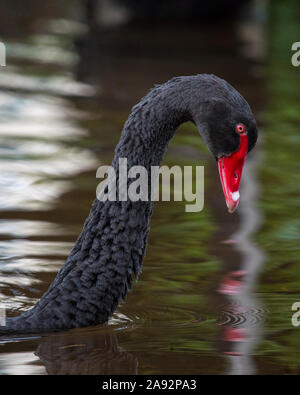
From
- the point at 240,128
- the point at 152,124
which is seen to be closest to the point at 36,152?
the point at 152,124

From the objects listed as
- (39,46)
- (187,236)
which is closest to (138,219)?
(187,236)

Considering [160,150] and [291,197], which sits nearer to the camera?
[160,150]

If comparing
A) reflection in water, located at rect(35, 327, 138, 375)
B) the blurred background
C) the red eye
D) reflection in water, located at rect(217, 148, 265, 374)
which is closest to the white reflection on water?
the blurred background

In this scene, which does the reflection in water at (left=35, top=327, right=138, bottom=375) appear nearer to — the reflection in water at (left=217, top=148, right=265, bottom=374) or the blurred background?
the blurred background

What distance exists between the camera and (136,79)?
31.3 ft

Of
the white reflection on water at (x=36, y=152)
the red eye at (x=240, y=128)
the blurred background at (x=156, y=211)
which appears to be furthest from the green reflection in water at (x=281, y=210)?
the white reflection on water at (x=36, y=152)

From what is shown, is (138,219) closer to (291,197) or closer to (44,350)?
(44,350)

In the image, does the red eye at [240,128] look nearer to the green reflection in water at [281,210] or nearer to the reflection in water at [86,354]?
the green reflection in water at [281,210]

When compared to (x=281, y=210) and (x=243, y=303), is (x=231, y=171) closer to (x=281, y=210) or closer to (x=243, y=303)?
(x=243, y=303)

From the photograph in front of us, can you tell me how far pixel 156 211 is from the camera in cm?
585

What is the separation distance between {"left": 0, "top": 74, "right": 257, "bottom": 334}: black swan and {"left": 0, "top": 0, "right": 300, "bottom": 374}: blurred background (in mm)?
102

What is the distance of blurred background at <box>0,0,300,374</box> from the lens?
394 cm

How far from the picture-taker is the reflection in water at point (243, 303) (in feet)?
12.8
